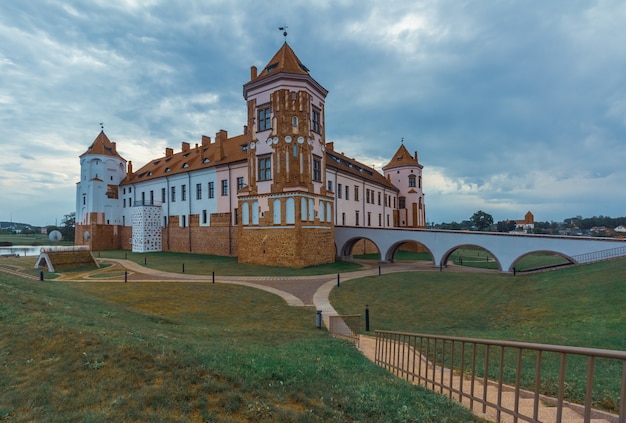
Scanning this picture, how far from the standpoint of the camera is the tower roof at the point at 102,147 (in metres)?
46.1

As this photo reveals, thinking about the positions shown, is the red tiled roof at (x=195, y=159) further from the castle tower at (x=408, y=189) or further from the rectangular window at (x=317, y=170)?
the castle tower at (x=408, y=189)

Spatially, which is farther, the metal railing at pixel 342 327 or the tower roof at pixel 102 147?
the tower roof at pixel 102 147

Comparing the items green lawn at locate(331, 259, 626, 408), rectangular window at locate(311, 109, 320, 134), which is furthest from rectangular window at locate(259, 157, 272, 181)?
green lawn at locate(331, 259, 626, 408)

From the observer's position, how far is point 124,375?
4.38 metres

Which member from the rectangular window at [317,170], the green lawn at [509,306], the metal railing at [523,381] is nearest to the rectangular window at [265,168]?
the rectangular window at [317,170]

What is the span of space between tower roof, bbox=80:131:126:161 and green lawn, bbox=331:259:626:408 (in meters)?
44.0

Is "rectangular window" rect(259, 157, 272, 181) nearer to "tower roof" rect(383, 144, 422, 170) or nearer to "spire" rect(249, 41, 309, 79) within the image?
"spire" rect(249, 41, 309, 79)

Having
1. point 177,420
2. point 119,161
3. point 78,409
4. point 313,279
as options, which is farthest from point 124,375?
point 119,161

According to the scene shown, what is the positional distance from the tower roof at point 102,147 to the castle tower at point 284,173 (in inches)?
1172

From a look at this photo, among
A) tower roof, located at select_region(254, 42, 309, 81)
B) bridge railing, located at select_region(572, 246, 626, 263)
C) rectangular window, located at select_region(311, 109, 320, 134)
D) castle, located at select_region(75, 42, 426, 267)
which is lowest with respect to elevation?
bridge railing, located at select_region(572, 246, 626, 263)

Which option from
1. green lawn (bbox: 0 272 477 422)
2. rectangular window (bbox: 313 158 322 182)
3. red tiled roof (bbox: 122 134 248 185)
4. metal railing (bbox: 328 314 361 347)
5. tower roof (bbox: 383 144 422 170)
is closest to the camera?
green lawn (bbox: 0 272 477 422)

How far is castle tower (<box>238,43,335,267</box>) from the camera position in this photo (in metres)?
26.5

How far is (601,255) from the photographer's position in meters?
22.6

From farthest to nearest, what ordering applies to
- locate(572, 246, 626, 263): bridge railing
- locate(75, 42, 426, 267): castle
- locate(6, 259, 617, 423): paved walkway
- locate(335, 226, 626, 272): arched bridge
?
locate(75, 42, 426, 267): castle < locate(335, 226, 626, 272): arched bridge < locate(572, 246, 626, 263): bridge railing < locate(6, 259, 617, 423): paved walkway
